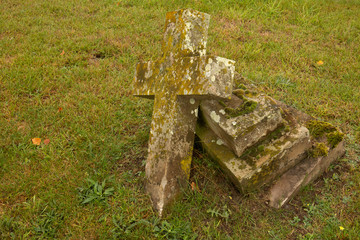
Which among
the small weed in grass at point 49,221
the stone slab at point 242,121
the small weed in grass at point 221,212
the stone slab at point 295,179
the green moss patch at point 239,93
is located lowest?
the small weed in grass at point 49,221

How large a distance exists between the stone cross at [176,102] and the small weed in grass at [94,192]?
0.40 m

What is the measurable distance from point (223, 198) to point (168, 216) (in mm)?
552

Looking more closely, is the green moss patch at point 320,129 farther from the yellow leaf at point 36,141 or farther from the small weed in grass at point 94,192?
the yellow leaf at point 36,141

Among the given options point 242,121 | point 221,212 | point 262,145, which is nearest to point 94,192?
point 221,212

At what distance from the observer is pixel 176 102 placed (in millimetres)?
2537

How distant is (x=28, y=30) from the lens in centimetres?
559

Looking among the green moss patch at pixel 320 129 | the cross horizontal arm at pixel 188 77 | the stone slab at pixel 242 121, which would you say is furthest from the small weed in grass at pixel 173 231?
the green moss patch at pixel 320 129

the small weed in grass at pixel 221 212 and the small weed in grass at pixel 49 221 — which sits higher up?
the small weed in grass at pixel 221 212

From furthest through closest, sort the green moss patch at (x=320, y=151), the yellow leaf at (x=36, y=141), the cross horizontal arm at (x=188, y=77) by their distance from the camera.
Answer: the yellow leaf at (x=36, y=141) → the green moss patch at (x=320, y=151) → the cross horizontal arm at (x=188, y=77)

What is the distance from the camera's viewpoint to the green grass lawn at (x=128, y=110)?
2.47m

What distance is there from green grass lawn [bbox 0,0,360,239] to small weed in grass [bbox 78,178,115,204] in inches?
0.5

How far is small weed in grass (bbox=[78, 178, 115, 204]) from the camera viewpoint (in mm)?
2637

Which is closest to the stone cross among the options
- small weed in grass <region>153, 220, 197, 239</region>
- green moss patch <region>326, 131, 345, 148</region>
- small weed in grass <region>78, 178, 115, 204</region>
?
small weed in grass <region>153, 220, 197, 239</region>

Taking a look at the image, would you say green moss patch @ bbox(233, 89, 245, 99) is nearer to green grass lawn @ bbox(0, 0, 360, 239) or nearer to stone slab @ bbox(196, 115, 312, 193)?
stone slab @ bbox(196, 115, 312, 193)
